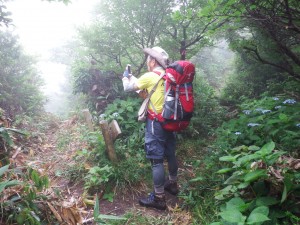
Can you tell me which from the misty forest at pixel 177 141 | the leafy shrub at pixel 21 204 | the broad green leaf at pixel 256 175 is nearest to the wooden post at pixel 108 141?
the misty forest at pixel 177 141

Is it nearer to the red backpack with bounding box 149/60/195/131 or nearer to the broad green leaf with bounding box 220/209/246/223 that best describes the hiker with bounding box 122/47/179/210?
the red backpack with bounding box 149/60/195/131

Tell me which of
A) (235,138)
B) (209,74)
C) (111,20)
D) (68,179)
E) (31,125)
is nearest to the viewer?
(235,138)

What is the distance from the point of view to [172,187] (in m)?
4.18

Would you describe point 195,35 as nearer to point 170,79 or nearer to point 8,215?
point 170,79

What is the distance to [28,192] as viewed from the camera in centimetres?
273

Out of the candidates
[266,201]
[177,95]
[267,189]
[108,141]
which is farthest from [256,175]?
[108,141]

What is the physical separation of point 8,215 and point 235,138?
3.48 metres

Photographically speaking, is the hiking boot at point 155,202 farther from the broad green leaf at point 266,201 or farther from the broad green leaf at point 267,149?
the broad green leaf at point 267,149

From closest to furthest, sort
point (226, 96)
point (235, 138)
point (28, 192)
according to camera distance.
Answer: point (28, 192)
point (235, 138)
point (226, 96)

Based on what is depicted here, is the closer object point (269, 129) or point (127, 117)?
point (269, 129)

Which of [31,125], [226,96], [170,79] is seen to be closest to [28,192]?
[170,79]

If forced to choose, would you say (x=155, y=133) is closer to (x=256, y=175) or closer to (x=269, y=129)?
(x=256, y=175)

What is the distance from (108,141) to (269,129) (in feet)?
9.36

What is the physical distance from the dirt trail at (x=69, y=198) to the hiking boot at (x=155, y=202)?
7 centimetres
